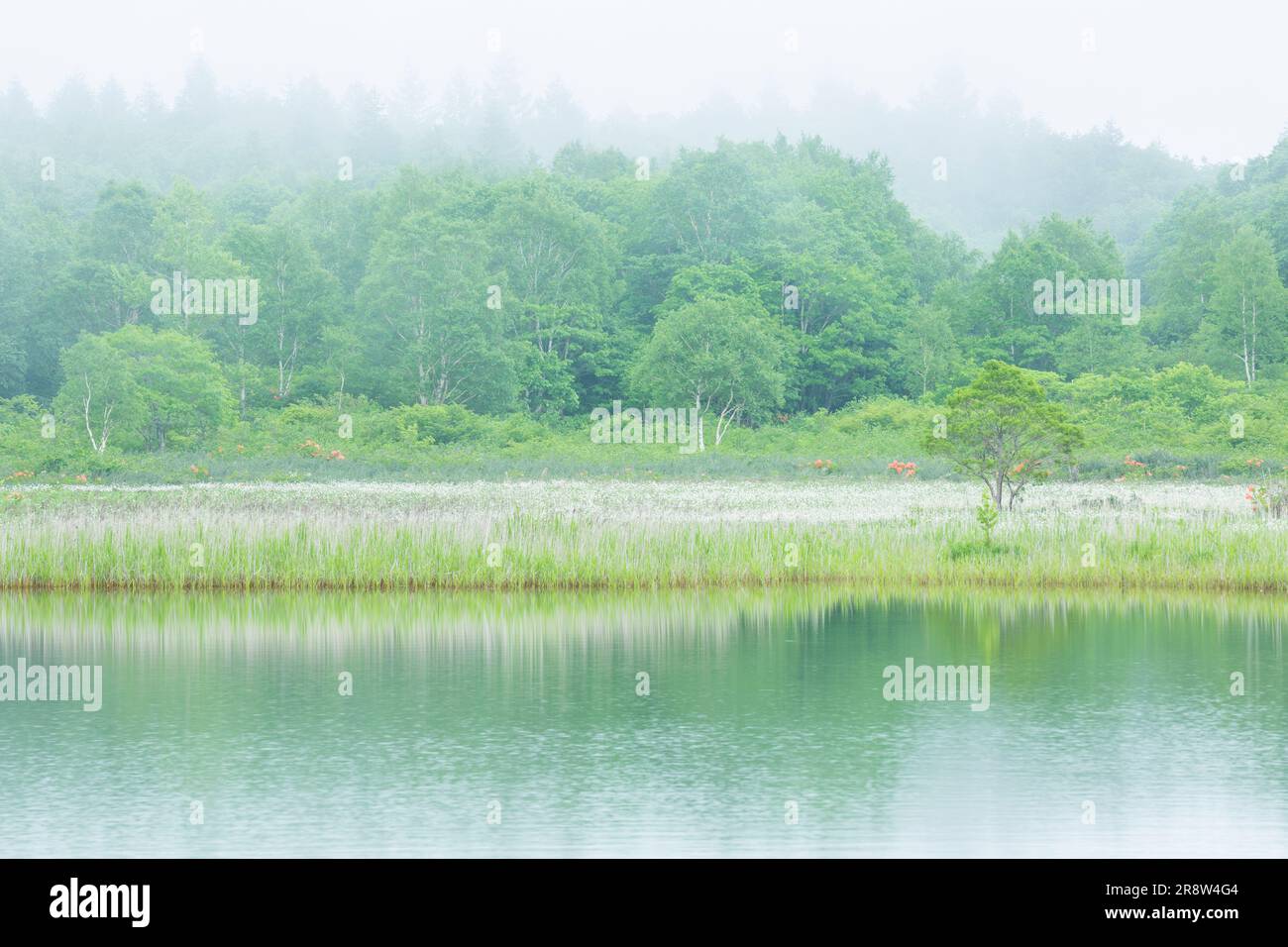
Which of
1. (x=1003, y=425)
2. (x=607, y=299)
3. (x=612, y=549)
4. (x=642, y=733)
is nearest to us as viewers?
(x=642, y=733)

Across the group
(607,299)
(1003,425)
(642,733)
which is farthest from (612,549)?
(607,299)

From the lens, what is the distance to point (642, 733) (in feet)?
41.7

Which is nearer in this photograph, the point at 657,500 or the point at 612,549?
the point at 612,549

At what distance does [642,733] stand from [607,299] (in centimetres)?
6699

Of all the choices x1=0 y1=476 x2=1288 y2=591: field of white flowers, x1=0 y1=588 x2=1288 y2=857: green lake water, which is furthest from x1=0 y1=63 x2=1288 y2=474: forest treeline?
x1=0 y1=588 x2=1288 y2=857: green lake water

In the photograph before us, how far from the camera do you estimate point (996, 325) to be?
76500 mm

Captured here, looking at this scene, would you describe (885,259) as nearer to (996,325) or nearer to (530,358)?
(996,325)

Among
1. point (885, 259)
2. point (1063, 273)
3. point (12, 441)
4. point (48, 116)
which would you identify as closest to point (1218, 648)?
point (12, 441)

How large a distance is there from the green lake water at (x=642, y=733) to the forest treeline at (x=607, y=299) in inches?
1672

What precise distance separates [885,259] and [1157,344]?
49.8ft

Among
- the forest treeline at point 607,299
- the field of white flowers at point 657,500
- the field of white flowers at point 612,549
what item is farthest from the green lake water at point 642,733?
the forest treeline at point 607,299

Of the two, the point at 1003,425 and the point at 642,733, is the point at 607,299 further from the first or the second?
the point at 642,733

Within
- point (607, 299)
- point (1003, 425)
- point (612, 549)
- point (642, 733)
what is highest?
point (607, 299)
